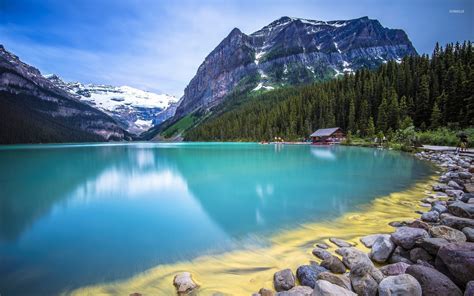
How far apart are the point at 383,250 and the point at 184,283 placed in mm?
5115

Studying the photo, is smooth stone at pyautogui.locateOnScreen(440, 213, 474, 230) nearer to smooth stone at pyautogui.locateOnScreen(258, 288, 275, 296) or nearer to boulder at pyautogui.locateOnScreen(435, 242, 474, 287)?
boulder at pyautogui.locateOnScreen(435, 242, 474, 287)

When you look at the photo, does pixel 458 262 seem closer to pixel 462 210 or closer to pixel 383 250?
pixel 383 250

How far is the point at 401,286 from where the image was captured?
13.9 ft

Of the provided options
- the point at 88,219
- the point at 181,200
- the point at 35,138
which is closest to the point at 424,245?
the point at 181,200

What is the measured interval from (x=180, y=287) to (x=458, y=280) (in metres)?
5.52

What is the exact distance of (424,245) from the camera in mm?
5723

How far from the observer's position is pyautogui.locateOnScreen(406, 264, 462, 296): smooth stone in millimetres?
4113

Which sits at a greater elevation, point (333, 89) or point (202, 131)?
point (333, 89)

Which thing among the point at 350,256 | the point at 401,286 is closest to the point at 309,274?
the point at 350,256

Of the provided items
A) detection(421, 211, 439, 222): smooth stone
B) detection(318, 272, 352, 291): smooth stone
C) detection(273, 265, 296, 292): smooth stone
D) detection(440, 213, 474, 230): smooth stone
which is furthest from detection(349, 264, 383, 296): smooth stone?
detection(421, 211, 439, 222): smooth stone

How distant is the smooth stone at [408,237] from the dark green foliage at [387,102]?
53331mm

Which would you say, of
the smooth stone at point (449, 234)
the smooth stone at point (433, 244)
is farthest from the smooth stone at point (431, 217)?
the smooth stone at point (433, 244)

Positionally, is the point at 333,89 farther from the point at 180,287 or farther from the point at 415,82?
the point at 180,287

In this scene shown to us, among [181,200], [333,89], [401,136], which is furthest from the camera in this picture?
[333,89]
